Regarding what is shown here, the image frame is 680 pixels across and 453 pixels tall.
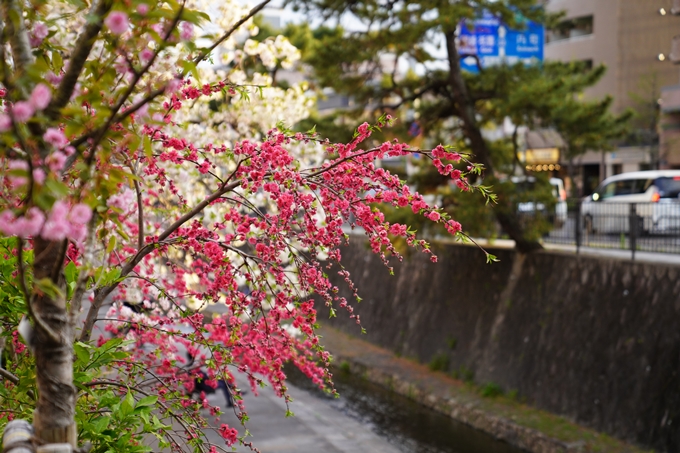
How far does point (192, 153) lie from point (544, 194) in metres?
10.6

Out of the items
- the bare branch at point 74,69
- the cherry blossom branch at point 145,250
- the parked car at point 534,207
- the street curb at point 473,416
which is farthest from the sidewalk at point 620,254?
the bare branch at point 74,69

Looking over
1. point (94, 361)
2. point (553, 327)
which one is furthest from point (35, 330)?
point (553, 327)

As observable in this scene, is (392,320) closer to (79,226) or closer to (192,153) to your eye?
(192,153)

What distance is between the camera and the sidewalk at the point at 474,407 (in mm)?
11504

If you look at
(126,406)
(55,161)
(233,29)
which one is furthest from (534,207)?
(55,161)

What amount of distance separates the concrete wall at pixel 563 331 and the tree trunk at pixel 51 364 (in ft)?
30.8

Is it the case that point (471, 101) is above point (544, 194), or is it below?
above

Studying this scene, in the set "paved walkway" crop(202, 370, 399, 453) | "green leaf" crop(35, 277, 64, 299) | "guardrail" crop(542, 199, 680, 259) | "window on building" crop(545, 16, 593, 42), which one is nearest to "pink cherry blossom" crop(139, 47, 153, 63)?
"green leaf" crop(35, 277, 64, 299)

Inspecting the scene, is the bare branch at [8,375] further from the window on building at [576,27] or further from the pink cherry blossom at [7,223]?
the window on building at [576,27]

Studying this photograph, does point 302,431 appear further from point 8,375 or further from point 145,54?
point 145,54

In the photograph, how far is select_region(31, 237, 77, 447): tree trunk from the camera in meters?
3.33

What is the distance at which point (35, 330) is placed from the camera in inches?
132

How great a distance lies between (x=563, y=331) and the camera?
43.8ft

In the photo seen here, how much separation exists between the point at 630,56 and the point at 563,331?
2994cm
